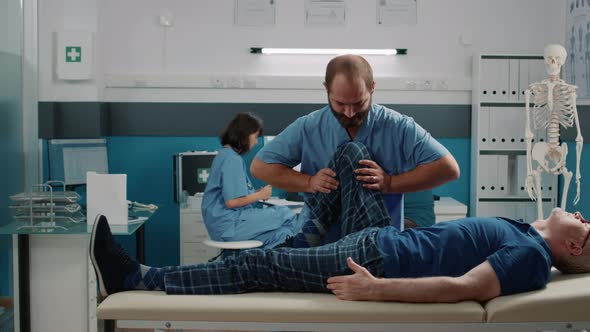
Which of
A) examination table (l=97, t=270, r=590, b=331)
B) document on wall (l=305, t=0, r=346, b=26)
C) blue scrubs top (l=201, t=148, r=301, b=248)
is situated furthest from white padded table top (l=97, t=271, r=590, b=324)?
document on wall (l=305, t=0, r=346, b=26)

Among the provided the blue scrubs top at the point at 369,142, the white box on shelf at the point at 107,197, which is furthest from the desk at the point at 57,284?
the blue scrubs top at the point at 369,142

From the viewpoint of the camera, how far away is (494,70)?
466 cm

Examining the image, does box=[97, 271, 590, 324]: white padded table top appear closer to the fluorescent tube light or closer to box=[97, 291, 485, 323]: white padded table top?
box=[97, 291, 485, 323]: white padded table top

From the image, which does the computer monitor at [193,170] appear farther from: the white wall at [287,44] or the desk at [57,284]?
the desk at [57,284]

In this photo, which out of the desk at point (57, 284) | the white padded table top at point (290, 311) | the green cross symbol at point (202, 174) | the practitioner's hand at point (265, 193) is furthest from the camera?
the green cross symbol at point (202, 174)

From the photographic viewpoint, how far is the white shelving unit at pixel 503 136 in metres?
4.64

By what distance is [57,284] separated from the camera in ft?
10.5

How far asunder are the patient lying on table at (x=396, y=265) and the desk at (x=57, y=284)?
1.19 metres

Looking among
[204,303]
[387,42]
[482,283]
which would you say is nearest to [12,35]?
[387,42]

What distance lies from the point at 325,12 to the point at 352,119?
8.90ft

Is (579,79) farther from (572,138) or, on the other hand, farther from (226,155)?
(226,155)

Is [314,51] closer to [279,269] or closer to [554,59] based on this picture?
[554,59]

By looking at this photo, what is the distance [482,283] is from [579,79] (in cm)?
265

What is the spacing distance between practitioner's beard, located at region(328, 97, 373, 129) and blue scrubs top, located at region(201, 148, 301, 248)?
1.55m
